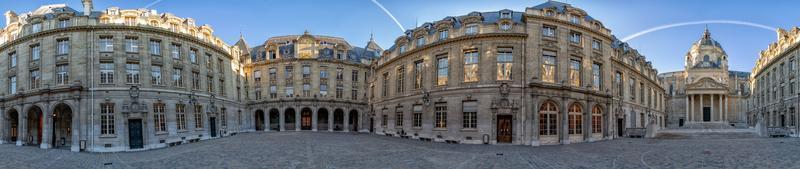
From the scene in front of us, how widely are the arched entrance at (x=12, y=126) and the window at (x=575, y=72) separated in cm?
4172

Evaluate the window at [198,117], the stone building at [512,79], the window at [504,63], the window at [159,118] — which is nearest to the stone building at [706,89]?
the stone building at [512,79]

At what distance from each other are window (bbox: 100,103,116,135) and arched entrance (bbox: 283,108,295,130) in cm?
2718

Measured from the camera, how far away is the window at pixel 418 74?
33.3 meters

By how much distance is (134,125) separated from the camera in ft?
92.4

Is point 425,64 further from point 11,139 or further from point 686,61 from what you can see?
point 686,61

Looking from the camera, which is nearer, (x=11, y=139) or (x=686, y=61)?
(x=11, y=139)

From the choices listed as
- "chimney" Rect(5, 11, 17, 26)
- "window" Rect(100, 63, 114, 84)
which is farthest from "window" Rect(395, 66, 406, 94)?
"chimney" Rect(5, 11, 17, 26)

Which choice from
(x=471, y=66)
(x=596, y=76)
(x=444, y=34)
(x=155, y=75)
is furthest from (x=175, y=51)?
(x=596, y=76)

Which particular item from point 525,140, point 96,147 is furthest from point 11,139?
point 525,140

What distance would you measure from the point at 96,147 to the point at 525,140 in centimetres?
2674

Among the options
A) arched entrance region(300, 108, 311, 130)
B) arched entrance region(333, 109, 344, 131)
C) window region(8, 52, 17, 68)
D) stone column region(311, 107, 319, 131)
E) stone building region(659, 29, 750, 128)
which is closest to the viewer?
window region(8, 52, 17, 68)

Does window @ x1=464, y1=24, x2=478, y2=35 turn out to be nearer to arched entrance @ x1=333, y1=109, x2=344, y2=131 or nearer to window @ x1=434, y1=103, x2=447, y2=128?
window @ x1=434, y1=103, x2=447, y2=128

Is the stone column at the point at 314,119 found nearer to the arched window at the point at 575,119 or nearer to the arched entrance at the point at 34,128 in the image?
the arched entrance at the point at 34,128

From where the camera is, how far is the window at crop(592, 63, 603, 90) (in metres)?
31.9
